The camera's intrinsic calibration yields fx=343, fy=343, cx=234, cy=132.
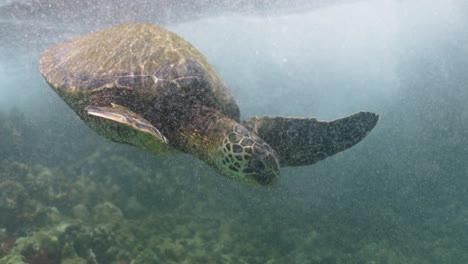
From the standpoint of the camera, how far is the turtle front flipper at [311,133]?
3.67m

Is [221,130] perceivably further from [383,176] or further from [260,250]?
[383,176]

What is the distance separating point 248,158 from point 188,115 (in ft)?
2.93

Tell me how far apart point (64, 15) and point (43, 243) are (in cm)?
1061

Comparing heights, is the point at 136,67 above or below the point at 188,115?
above

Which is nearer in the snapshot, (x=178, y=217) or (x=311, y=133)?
(x=311, y=133)

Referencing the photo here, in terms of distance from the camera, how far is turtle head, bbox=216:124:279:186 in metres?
3.09

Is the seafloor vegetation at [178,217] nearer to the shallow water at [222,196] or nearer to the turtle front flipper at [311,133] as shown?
the shallow water at [222,196]

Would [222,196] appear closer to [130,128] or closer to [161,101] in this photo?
[161,101]

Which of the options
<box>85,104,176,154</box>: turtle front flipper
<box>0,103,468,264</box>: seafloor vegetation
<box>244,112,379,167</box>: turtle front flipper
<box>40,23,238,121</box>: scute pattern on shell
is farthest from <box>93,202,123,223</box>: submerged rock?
<box>244,112,379,167</box>: turtle front flipper

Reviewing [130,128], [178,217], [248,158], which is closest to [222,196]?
[178,217]

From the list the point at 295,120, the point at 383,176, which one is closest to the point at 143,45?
the point at 295,120

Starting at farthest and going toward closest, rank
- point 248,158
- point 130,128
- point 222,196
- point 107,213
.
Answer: point 222,196, point 107,213, point 248,158, point 130,128

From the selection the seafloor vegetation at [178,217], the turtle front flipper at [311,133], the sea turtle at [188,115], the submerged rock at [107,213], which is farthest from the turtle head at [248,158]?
the submerged rock at [107,213]

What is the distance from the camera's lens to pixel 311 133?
12.2 ft
